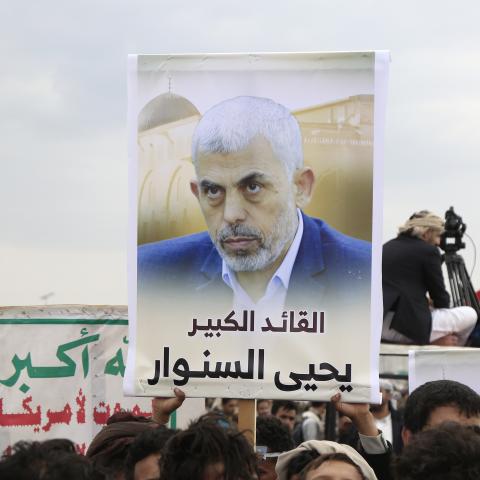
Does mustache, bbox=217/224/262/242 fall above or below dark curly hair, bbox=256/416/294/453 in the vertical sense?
above

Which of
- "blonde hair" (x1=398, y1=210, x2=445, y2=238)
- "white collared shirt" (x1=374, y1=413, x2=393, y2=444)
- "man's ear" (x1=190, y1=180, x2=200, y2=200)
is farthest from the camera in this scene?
"white collared shirt" (x1=374, y1=413, x2=393, y2=444)

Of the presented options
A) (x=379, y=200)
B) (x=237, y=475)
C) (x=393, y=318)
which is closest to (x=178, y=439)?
(x=237, y=475)

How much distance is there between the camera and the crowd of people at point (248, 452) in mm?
3564

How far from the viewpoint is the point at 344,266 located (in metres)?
5.17

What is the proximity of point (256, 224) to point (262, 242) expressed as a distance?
0.27 ft

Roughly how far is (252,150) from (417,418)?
4.29 ft

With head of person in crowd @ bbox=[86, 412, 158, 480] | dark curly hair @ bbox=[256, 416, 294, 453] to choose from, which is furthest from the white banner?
head of person in crowd @ bbox=[86, 412, 158, 480]

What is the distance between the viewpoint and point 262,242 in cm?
523

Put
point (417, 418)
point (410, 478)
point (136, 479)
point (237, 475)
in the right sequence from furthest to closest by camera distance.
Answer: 1. point (417, 418)
2. point (136, 479)
3. point (237, 475)
4. point (410, 478)

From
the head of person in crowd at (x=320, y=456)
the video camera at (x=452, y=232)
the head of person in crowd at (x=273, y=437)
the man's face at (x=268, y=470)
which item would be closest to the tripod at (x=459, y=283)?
the video camera at (x=452, y=232)

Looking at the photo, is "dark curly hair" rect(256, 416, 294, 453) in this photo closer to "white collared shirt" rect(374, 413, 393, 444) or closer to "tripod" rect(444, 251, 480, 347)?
"tripod" rect(444, 251, 480, 347)

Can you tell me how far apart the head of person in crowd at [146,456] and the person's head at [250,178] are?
86 cm

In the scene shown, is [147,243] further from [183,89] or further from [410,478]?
[410,478]

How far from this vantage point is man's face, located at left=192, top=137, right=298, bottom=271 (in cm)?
518
